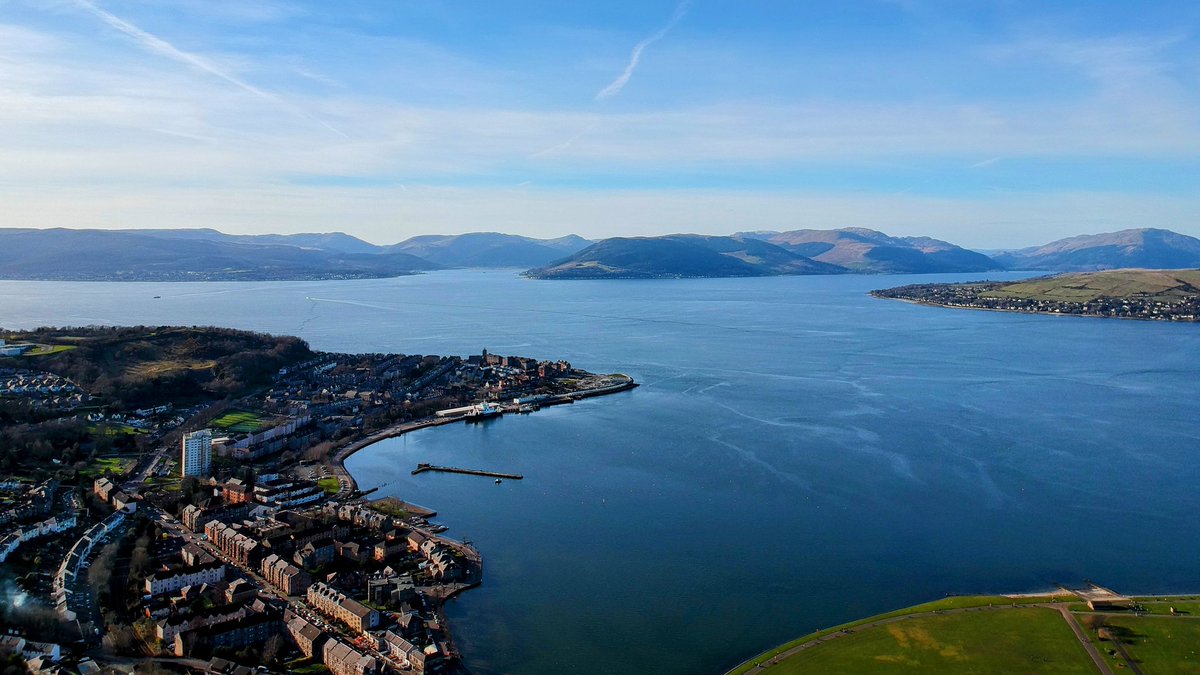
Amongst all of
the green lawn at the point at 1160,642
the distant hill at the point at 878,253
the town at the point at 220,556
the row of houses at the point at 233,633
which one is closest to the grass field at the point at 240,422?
the town at the point at 220,556

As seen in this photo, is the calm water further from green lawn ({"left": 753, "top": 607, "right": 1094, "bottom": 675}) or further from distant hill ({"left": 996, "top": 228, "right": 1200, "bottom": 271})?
distant hill ({"left": 996, "top": 228, "right": 1200, "bottom": 271})

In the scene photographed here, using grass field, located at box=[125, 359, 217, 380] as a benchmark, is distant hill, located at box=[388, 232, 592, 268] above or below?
above

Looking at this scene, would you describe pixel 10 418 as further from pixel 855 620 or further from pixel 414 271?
pixel 414 271

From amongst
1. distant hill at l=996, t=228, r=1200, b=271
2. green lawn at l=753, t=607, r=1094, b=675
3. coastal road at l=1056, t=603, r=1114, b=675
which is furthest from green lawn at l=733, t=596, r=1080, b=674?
distant hill at l=996, t=228, r=1200, b=271

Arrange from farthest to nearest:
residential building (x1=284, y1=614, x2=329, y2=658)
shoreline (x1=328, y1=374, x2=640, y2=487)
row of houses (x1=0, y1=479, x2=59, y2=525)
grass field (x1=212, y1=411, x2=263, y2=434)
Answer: grass field (x1=212, y1=411, x2=263, y2=434) < shoreline (x1=328, y1=374, x2=640, y2=487) < row of houses (x1=0, y1=479, x2=59, y2=525) < residential building (x1=284, y1=614, x2=329, y2=658)

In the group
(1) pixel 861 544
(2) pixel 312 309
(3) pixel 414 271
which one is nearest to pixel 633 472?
(1) pixel 861 544

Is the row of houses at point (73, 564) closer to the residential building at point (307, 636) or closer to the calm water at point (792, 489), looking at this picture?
the residential building at point (307, 636)
